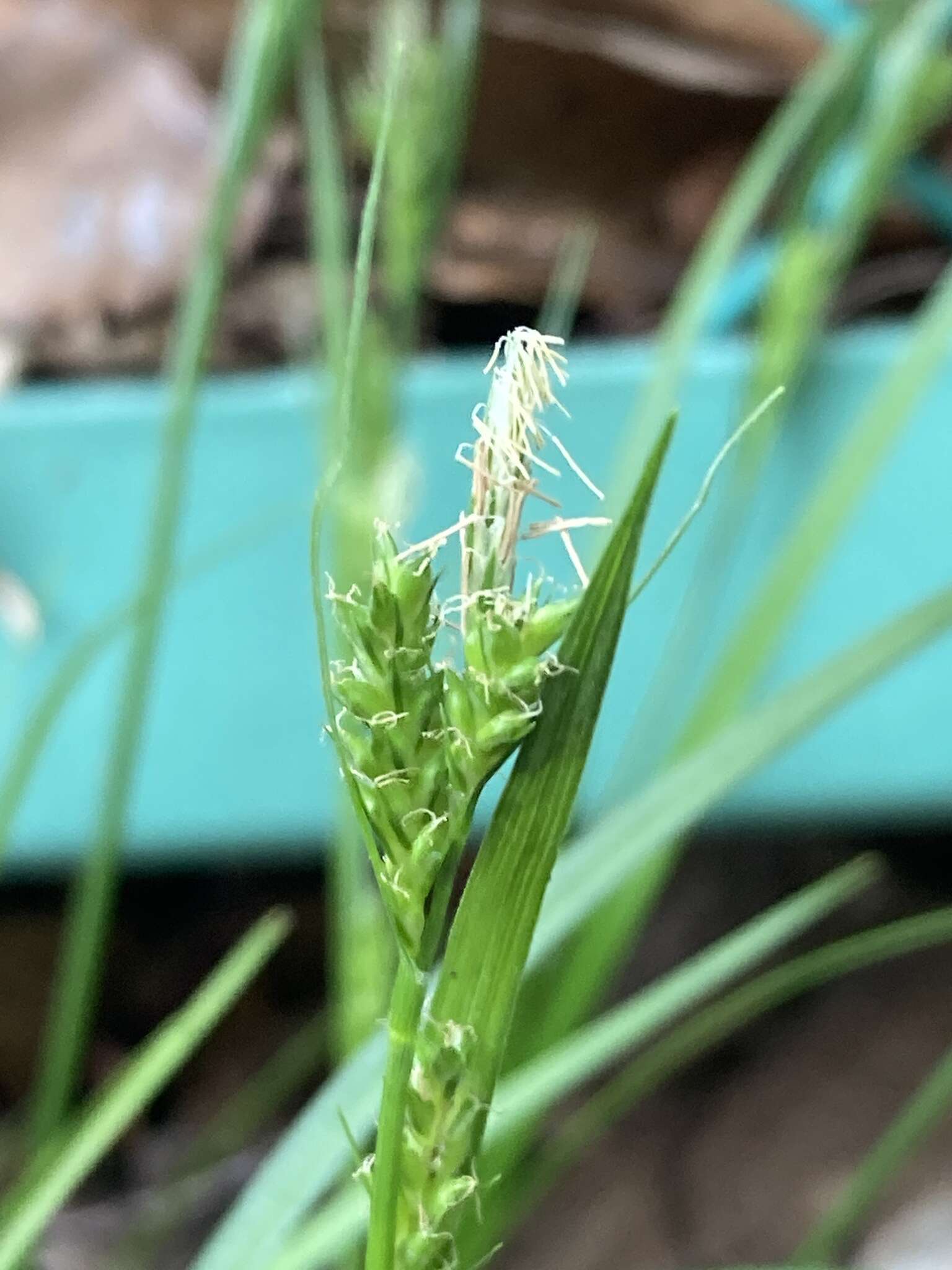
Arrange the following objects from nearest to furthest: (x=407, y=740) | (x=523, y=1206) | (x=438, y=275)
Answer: (x=407, y=740) < (x=523, y=1206) < (x=438, y=275)

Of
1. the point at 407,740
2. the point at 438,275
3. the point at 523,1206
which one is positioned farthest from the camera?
the point at 438,275

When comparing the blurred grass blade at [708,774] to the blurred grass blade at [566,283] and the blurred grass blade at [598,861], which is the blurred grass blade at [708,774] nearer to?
the blurred grass blade at [598,861]

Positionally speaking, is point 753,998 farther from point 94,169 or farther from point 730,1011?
point 94,169

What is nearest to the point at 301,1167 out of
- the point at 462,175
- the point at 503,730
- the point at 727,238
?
the point at 503,730

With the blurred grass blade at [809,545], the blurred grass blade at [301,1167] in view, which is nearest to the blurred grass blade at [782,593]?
the blurred grass blade at [809,545]

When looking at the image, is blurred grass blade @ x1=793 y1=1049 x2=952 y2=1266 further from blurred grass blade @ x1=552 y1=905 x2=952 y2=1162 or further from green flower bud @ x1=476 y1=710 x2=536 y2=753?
green flower bud @ x1=476 y1=710 x2=536 y2=753

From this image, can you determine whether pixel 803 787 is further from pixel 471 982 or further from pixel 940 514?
pixel 471 982

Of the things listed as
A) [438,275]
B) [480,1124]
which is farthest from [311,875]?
[480,1124]

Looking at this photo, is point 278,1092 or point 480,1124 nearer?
point 480,1124
